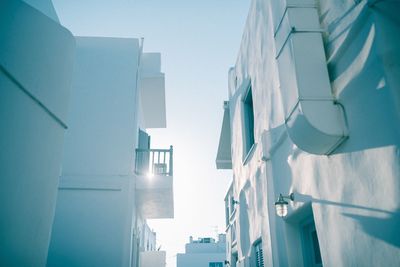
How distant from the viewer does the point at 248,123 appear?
859 cm

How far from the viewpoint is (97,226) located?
28.0 feet

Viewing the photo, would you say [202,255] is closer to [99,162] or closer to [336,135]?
[99,162]

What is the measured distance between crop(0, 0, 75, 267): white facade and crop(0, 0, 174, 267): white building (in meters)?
0.01

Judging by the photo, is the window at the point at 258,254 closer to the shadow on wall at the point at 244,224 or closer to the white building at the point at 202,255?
the shadow on wall at the point at 244,224

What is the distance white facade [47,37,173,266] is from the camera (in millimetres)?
8383

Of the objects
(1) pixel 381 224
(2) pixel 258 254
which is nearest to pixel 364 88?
(1) pixel 381 224

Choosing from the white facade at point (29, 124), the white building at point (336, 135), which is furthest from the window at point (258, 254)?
the white facade at point (29, 124)

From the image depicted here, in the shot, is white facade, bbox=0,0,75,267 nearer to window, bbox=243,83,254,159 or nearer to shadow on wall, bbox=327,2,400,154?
shadow on wall, bbox=327,2,400,154

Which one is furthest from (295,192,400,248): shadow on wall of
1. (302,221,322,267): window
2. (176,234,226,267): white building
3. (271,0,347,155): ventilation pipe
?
(176,234,226,267): white building

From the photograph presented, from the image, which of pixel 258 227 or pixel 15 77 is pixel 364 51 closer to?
pixel 15 77

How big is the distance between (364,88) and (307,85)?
2.07ft

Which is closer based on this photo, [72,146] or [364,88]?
[364,88]

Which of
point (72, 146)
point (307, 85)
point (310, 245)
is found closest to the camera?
point (307, 85)

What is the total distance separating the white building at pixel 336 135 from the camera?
267 cm
